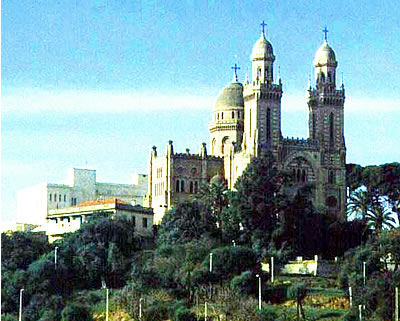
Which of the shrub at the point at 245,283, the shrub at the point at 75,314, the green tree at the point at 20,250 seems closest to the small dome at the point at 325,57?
the green tree at the point at 20,250

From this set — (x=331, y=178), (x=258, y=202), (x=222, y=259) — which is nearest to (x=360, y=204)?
(x=331, y=178)

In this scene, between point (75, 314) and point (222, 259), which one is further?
point (222, 259)

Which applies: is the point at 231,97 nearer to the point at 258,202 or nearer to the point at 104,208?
the point at 104,208

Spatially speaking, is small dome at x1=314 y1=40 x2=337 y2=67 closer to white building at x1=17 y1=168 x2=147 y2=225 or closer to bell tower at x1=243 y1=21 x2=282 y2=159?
bell tower at x1=243 y1=21 x2=282 y2=159

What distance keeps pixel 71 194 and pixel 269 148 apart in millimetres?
27642

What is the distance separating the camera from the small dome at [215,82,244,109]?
10212 centimetres

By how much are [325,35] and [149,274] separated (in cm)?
3688

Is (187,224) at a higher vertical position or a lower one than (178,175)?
lower

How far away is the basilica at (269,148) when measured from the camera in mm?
95000

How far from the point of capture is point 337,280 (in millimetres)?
73375

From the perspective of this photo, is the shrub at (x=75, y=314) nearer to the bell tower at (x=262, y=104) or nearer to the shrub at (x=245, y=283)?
the shrub at (x=245, y=283)

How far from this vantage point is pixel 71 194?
114 metres

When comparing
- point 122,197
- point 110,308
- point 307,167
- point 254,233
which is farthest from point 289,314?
point 122,197

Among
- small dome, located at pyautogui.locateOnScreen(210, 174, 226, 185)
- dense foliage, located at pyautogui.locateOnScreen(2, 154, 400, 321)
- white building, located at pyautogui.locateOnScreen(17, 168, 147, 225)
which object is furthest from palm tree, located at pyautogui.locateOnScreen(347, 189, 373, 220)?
white building, located at pyautogui.locateOnScreen(17, 168, 147, 225)
